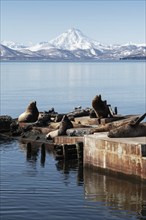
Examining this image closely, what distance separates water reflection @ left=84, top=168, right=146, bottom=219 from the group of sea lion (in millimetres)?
1882

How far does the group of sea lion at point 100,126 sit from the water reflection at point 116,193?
6.18ft

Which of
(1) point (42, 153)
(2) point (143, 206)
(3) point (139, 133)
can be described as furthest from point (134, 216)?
(1) point (42, 153)

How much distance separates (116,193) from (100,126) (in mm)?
8258

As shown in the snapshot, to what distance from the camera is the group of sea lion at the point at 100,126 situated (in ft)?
67.8

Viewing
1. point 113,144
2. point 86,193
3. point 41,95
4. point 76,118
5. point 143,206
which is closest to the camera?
point 143,206

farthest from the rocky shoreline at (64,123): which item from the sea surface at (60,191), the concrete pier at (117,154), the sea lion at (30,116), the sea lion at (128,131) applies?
the concrete pier at (117,154)

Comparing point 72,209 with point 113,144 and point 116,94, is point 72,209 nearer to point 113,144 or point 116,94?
point 113,144

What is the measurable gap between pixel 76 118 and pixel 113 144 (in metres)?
12.1

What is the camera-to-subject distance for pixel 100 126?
2589 cm

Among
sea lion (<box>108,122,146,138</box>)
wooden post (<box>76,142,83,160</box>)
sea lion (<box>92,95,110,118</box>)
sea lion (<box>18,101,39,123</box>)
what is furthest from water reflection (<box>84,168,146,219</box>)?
sea lion (<box>18,101,39,123</box>)

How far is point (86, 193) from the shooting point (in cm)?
1792

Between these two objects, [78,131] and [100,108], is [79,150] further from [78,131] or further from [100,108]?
[100,108]

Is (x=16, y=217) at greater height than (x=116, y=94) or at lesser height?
lesser

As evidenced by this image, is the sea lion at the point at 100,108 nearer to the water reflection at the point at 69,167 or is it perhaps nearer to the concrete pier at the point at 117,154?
the water reflection at the point at 69,167
